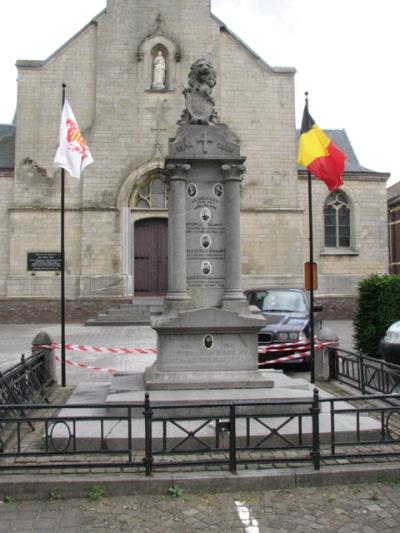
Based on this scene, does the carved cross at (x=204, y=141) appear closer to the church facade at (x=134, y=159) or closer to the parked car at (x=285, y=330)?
the parked car at (x=285, y=330)

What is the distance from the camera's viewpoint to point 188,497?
481 cm

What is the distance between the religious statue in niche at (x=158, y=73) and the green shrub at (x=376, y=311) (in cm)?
1442

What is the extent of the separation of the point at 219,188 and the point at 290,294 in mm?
6376

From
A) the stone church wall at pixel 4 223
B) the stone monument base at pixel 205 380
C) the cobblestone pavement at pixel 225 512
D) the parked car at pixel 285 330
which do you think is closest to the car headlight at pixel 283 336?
the parked car at pixel 285 330

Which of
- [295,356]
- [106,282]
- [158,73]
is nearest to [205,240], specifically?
[295,356]

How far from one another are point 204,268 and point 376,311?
252 inches

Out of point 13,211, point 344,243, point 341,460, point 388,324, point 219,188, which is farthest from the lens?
point 344,243

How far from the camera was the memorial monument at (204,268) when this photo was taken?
712 centimetres

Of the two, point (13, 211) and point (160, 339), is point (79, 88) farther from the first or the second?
point (160, 339)

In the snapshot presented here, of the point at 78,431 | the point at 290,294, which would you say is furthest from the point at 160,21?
the point at 78,431

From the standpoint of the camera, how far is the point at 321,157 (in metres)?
9.89

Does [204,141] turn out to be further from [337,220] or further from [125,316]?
[337,220]

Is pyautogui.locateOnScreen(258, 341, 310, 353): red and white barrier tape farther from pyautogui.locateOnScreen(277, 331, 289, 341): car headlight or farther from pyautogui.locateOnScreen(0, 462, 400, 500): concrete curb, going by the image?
pyautogui.locateOnScreen(0, 462, 400, 500): concrete curb

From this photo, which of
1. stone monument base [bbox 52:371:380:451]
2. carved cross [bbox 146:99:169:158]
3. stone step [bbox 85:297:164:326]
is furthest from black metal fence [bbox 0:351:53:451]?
carved cross [bbox 146:99:169:158]
